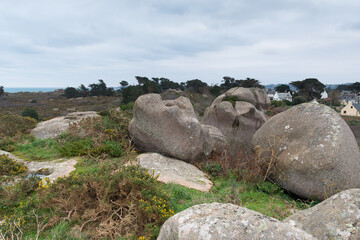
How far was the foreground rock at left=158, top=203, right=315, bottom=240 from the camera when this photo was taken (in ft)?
7.00

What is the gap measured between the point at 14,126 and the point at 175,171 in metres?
9.48

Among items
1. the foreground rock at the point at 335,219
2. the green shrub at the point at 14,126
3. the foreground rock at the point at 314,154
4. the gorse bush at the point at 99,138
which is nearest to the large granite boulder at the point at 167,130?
the gorse bush at the point at 99,138

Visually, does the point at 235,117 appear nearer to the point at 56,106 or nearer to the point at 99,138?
the point at 99,138

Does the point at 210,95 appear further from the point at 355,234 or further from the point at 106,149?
the point at 355,234

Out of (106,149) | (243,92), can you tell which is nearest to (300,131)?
(106,149)

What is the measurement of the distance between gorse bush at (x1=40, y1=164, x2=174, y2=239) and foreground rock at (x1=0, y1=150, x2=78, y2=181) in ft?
6.02

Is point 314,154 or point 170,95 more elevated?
point 170,95

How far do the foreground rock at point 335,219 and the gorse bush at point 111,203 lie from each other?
2.05m

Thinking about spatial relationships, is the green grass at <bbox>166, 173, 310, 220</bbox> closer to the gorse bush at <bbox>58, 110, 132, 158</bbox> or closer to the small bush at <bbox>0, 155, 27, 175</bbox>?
the gorse bush at <bbox>58, 110, 132, 158</bbox>

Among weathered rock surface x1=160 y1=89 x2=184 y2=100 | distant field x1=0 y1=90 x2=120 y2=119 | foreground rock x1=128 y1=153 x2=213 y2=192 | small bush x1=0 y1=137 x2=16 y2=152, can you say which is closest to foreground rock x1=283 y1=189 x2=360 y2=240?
foreground rock x1=128 y1=153 x2=213 y2=192

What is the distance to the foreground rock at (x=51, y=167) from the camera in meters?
6.57

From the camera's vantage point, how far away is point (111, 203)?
14.6ft

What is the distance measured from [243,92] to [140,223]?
15.6 meters

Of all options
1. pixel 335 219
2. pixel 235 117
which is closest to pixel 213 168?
pixel 335 219
